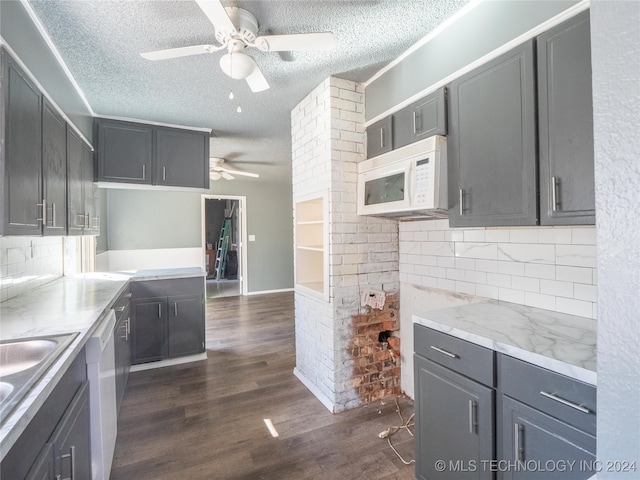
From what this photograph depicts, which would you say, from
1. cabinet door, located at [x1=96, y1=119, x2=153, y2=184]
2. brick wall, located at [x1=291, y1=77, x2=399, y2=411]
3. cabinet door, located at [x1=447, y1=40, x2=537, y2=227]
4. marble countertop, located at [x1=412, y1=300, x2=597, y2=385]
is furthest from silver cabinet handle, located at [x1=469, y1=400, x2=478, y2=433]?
cabinet door, located at [x1=96, y1=119, x2=153, y2=184]

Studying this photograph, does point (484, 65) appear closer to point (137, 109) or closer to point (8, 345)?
point (8, 345)

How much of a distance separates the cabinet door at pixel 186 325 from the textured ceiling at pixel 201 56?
183cm

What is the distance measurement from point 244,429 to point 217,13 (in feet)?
7.82

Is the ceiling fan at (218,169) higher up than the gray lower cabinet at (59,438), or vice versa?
the ceiling fan at (218,169)

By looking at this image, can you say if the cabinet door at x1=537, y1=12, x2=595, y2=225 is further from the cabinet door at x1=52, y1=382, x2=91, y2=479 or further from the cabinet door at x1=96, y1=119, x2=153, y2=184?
the cabinet door at x1=96, y1=119, x2=153, y2=184

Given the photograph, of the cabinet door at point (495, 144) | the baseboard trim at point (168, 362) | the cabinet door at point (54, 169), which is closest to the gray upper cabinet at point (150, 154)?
the cabinet door at point (54, 169)

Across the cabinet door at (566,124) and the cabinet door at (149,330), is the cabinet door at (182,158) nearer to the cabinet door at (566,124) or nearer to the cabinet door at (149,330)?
the cabinet door at (149,330)

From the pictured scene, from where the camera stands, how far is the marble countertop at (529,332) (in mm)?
1043

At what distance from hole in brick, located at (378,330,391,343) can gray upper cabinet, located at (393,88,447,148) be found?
1.42 metres

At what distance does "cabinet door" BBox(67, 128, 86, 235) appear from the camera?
7.03 ft

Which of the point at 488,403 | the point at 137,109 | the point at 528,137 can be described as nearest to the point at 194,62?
the point at 137,109

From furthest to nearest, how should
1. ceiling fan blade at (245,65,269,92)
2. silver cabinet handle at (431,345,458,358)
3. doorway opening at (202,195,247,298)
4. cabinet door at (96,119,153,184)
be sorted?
1. doorway opening at (202,195,247,298)
2. cabinet door at (96,119,153,184)
3. ceiling fan blade at (245,65,269,92)
4. silver cabinet handle at (431,345,458,358)

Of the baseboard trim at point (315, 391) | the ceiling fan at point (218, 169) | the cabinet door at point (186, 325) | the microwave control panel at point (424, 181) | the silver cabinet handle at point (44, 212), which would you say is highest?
the ceiling fan at point (218, 169)

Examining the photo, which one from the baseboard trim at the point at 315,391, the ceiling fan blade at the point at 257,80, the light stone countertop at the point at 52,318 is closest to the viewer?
the light stone countertop at the point at 52,318
